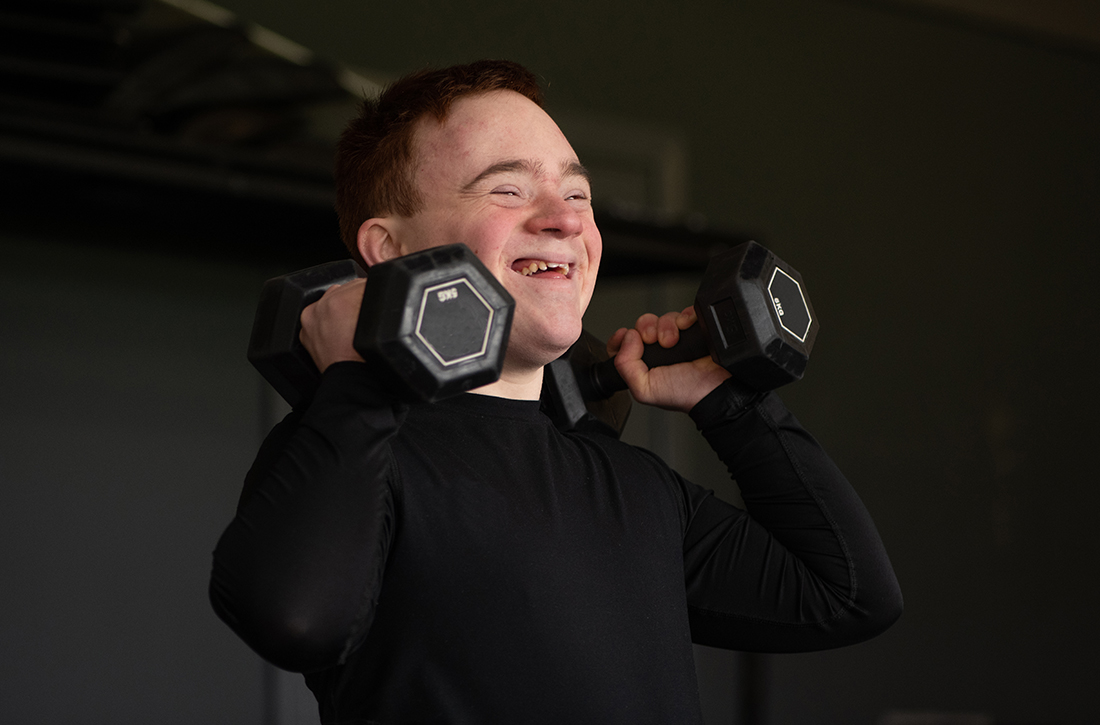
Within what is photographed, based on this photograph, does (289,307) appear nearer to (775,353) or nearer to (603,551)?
(603,551)

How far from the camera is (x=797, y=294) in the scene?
0.97 m

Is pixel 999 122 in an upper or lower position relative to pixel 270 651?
upper

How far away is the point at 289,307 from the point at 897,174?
263 cm

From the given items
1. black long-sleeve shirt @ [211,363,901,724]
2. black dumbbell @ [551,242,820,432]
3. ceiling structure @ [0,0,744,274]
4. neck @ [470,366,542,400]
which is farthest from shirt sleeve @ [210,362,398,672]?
ceiling structure @ [0,0,744,274]

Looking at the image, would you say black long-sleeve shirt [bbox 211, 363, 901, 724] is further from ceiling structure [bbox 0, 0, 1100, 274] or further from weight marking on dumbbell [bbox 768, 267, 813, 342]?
ceiling structure [bbox 0, 0, 1100, 274]

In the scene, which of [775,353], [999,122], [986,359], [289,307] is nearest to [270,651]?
[289,307]

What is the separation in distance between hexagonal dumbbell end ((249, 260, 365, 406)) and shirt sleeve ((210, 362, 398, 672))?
0.07 metres

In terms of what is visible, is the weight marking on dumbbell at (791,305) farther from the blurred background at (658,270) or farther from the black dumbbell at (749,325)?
the blurred background at (658,270)

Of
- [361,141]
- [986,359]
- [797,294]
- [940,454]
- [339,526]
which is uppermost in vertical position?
[361,141]

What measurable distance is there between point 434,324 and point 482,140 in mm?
280

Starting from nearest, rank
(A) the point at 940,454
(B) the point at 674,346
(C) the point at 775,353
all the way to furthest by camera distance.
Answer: (C) the point at 775,353 < (B) the point at 674,346 < (A) the point at 940,454

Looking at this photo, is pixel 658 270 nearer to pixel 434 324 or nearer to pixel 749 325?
pixel 749 325

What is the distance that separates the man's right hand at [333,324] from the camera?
0.72 meters

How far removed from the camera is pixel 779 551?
97cm
